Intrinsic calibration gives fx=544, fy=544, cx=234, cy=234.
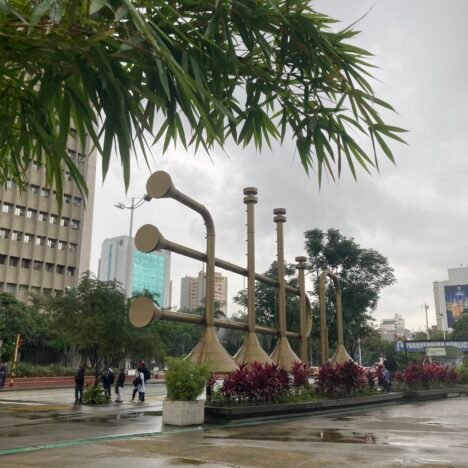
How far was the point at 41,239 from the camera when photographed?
5891 cm

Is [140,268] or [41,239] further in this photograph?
[140,268]

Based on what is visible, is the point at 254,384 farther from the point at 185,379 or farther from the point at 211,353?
the point at 211,353

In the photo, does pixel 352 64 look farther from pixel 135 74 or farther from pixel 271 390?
pixel 271 390

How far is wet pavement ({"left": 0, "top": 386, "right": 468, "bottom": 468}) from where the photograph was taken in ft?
26.2

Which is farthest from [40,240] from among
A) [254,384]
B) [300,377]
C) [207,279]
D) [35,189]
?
[254,384]

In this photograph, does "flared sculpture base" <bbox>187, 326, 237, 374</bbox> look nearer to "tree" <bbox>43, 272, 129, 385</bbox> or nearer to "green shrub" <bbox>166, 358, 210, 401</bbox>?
"green shrub" <bbox>166, 358, 210, 401</bbox>

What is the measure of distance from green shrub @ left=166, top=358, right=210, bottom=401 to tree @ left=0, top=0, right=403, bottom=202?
26.9ft

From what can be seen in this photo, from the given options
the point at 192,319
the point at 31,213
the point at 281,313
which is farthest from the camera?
the point at 31,213

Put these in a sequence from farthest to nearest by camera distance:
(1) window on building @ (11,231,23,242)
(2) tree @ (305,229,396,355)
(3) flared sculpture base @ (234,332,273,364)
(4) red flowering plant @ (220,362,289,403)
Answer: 1. (1) window on building @ (11,231,23,242)
2. (2) tree @ (305,229,396,355)
3. (3) flared sculpture base @ (234,332,273,364)
4. (4) red flowering plant @ (220,362,289,403)

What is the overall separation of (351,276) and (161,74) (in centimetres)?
3306

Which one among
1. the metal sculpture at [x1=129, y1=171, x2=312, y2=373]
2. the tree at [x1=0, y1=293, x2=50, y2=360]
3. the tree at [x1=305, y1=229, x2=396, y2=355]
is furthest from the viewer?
the tree at [x1=0, y1=293, x2=50, y2=360]

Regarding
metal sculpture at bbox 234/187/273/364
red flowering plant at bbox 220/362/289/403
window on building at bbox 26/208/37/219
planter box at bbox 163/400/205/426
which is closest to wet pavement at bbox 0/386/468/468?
planter box at bbox 163/400/205/426

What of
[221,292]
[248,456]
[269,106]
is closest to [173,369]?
[248,456]

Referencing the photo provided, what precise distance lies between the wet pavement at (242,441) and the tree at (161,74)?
4512 millimetres
